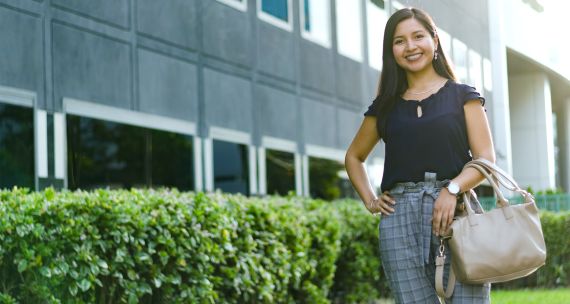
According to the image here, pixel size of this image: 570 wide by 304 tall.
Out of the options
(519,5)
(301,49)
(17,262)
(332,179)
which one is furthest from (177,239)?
(332,179)

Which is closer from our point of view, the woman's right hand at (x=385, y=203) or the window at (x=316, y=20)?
the woman's right hand at (x=385, y=203)

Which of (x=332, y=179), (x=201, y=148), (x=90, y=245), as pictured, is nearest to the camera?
(x=90, y=245)

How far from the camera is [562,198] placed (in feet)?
48.0

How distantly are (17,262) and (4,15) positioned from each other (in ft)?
12.8

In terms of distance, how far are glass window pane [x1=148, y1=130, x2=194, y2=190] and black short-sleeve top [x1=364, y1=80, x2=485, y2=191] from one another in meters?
7.81

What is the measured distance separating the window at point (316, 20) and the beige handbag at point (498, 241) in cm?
1152

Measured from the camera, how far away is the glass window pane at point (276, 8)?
45.9ft

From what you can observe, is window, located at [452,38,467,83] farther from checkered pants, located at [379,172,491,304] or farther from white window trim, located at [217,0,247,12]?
white window trim, located at [217,0,247,12]

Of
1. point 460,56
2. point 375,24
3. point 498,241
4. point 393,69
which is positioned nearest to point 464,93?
point 393,69

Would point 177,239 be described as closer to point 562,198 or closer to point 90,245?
point 90,245

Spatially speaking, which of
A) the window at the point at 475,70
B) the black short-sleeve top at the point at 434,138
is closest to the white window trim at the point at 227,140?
the window at the point at 475,70

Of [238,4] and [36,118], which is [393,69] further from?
[238,4]

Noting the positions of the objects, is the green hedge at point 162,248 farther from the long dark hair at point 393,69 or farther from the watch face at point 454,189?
the watch face at point 454,189

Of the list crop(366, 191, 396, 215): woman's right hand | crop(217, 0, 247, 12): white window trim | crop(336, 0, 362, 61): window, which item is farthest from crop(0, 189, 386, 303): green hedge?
crop(336, 0, 362, 61): window
